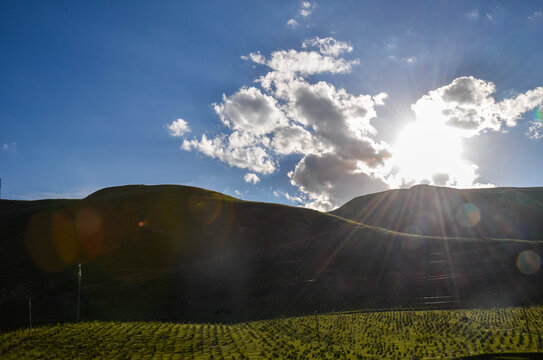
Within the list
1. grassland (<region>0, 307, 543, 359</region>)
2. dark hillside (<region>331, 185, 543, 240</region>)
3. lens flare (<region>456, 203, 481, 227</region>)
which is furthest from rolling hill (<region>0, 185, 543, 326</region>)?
lens flare (<region>456, 203, 481, 227</region>)

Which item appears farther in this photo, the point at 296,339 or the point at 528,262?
the point at 528,262

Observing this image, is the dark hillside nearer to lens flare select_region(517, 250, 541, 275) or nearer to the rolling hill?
lens flare select_region(517, 250, 541, 275)

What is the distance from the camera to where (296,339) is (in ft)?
124

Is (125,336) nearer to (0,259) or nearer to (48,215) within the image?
(0,259)

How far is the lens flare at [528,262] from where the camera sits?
249 feet

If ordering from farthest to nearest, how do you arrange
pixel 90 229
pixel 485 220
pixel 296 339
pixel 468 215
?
pixel 468 215
pixel 485 220
pixel 90 229
pixel 296 339

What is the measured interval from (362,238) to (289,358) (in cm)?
7150

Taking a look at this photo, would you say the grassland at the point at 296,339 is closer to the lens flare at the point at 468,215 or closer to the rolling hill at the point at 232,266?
the rolling hill at the point at 232,266

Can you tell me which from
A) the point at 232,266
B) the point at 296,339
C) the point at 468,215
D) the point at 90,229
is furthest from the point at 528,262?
the point at 90,229

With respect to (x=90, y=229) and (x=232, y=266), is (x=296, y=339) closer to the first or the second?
(x=232, y=266)

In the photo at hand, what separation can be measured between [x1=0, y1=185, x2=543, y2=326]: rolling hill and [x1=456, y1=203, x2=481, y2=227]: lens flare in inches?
3988

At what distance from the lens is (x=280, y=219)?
10575 cm

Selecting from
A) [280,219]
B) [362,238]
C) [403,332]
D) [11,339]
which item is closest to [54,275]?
[11,339]

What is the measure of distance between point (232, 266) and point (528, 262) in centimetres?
7727
